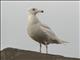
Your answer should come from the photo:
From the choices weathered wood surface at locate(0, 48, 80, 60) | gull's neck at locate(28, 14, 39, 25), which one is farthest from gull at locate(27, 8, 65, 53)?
weathered wood surface at locate(0, 48, 80, 60)

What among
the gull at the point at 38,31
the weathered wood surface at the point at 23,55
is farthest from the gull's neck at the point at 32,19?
the weathered wood surface at the point at 23,55

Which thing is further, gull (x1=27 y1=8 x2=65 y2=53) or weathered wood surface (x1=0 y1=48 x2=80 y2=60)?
gull (x1=27 y1=8 x2=65 y2=53)

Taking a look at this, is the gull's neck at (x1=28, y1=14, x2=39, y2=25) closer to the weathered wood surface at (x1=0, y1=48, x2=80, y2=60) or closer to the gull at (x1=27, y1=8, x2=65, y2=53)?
the gull at (x1=27, y1=8, x2=65, y2=53)

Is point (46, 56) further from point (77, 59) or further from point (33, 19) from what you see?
point (33, 19)

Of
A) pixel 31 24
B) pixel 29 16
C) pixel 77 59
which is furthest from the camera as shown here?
pixel 29 16

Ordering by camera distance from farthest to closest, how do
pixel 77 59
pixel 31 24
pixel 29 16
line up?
pixel 29 16
pixel 31 24
pixel 77 59

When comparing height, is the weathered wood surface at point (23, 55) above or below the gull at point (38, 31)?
above

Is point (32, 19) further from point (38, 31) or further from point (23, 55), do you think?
point (23, 55)

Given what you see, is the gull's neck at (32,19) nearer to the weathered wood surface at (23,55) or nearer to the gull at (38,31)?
the gull at (38,31)

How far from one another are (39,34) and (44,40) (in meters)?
0.07

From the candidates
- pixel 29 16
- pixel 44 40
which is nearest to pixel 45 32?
pixel 44 40

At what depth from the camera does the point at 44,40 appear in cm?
170

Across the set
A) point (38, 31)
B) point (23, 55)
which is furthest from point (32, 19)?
point (23, 55)

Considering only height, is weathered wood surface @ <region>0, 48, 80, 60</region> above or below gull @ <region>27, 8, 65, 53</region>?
above
